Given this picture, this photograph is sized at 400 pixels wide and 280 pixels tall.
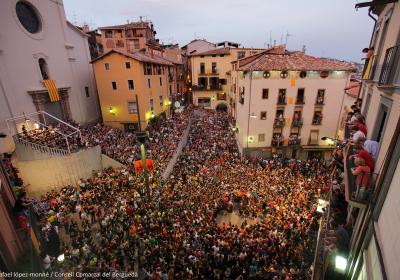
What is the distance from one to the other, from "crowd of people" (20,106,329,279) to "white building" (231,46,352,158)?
4.88 metres

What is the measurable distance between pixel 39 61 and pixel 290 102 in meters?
25.1

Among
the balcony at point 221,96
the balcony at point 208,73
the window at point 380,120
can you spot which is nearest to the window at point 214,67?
the balcony at point 208,73

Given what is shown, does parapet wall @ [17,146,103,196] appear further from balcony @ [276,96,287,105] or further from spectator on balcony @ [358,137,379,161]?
balcony @ [276,96,287,105]

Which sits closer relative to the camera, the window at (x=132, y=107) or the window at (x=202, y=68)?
the window at (x=132, y=107)

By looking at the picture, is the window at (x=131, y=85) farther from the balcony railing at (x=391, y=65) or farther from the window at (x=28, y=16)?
the balcony railing at (x=391, y=65)

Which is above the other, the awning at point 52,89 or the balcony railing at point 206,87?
the awning at point 52,89

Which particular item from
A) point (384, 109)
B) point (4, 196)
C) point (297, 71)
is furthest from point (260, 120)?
point (4, 196)

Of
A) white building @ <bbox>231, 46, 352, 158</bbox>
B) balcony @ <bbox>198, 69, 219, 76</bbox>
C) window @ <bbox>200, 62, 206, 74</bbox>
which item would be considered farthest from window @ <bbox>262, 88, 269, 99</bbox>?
window @ <bbox>200, 62, 206, 74</bbox>

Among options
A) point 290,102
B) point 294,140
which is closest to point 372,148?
point 290,102

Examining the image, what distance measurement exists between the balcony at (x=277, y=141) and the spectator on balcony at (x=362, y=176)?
57.9ft

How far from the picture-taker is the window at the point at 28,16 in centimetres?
1825

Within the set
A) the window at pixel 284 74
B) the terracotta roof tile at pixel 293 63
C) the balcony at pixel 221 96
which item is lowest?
the balcony at pixel 221 96

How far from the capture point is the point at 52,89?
20359mm

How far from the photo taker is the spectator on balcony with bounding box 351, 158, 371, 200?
5.89m
